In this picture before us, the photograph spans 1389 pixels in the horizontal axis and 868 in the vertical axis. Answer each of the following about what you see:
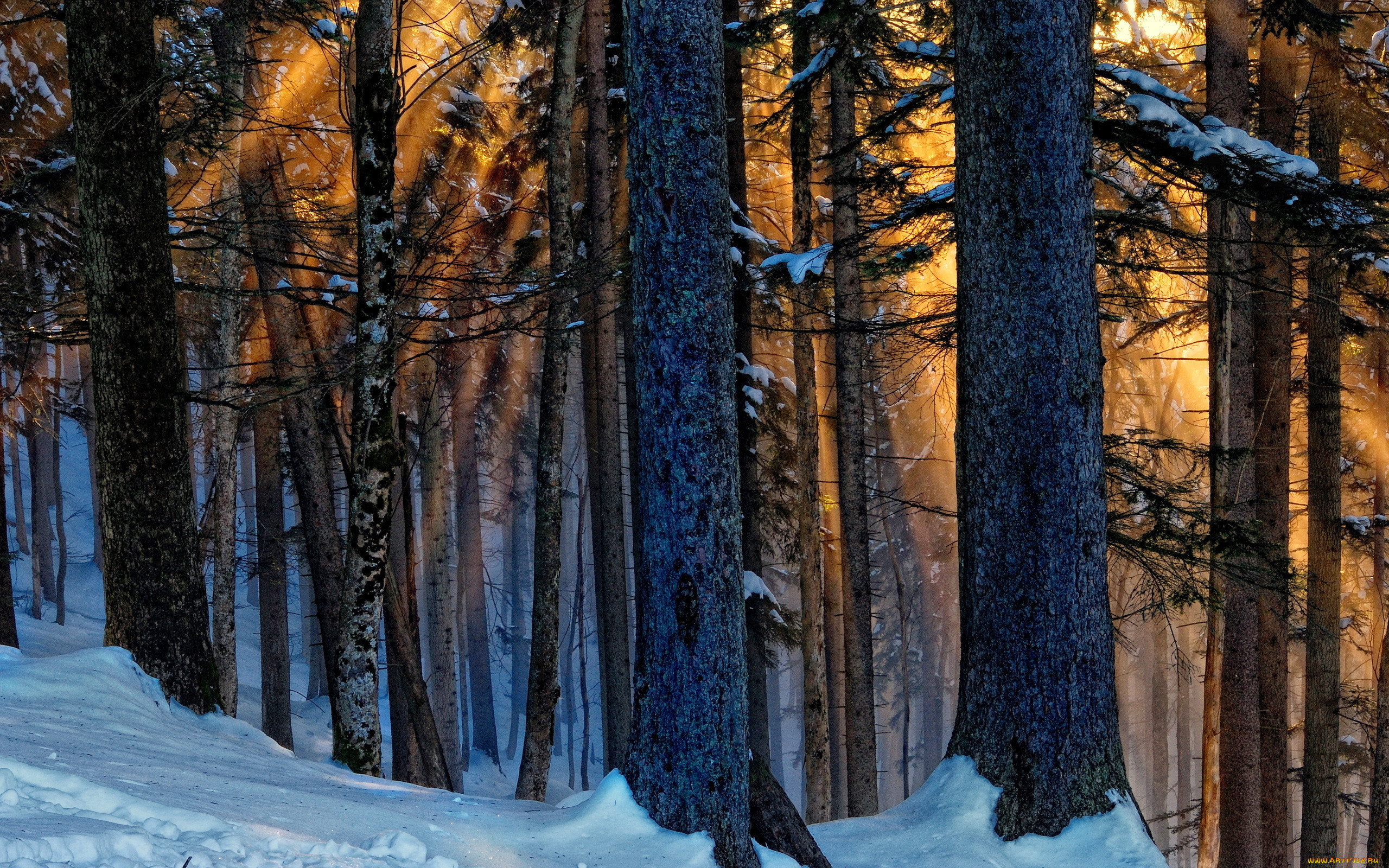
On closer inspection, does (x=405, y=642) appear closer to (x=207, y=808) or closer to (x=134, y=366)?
(x=134, y=366)

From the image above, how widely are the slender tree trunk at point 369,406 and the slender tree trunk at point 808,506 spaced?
16.1ft

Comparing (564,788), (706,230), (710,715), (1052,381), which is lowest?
(564,788)

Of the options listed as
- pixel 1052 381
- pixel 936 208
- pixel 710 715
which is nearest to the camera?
pixel 710 715

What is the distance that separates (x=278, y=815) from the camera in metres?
3.62

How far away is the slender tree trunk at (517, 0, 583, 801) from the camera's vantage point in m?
10.6

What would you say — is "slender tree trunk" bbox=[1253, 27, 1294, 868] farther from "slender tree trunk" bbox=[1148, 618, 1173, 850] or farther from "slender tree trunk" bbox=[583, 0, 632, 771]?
"slender tree trunk" bbox=[1148, 618, 1173, 850]

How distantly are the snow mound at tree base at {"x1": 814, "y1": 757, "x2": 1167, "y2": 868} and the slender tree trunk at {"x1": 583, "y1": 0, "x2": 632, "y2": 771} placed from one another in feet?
20.2

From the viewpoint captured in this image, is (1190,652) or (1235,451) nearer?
(1235,451)

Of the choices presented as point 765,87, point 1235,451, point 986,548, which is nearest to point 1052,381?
point 986,548

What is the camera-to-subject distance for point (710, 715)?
14.2 feet

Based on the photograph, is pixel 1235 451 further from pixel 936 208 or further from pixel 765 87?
pixel 765 87

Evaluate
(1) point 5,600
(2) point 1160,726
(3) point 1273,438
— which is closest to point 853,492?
(3) point 1273,438

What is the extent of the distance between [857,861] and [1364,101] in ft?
37.3

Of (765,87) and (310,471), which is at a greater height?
(765,87)
